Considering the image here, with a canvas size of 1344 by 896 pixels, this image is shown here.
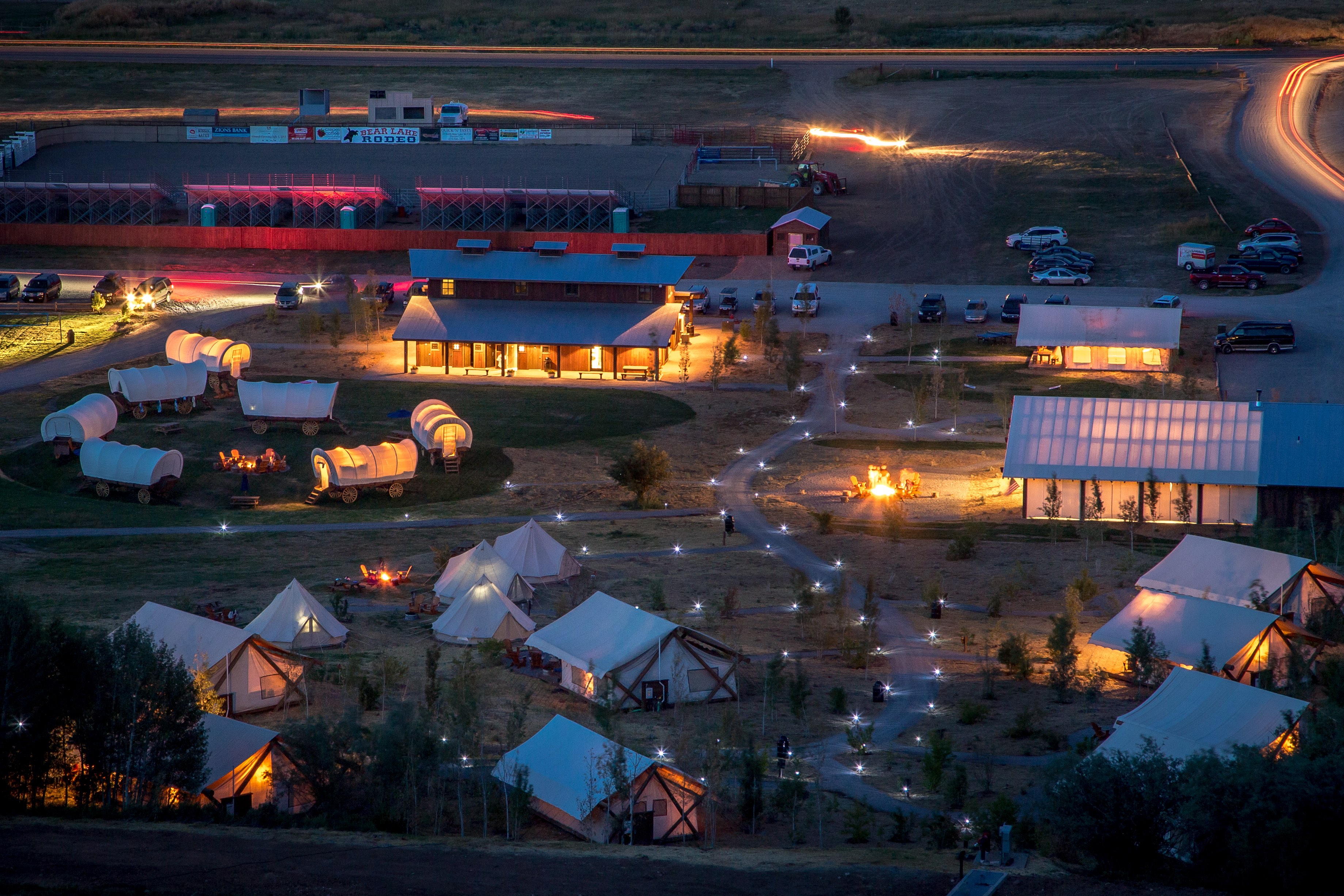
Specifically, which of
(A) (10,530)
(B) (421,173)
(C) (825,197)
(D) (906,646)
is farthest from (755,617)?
(B) (421,173)

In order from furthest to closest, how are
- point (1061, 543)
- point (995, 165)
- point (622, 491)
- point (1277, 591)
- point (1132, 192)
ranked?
1. point (995, 165)
2. point (1132, 192)
3. point (622, 491)
4. point (1061, 543)
5. point (1277, 591)

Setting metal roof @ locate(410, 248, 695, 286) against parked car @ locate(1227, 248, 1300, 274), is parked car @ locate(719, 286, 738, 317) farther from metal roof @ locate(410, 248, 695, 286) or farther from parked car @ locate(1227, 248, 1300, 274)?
parked car @ locate(1227, 248, 1300, 274)

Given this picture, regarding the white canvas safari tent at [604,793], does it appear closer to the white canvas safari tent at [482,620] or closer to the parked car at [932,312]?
the white canvas safari tent at [482,620]

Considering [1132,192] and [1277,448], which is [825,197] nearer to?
[1132,192]

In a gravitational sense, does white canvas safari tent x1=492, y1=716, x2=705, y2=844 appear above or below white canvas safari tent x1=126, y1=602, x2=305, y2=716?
below

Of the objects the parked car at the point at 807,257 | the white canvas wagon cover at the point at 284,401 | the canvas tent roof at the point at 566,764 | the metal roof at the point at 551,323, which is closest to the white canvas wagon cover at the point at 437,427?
the white canvas wagon cover at the point at 284,401

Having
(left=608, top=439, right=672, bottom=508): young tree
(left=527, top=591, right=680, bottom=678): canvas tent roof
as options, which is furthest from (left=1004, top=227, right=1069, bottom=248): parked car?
(left=527, top=591, right=680, bottom=678): canvas tent roof
